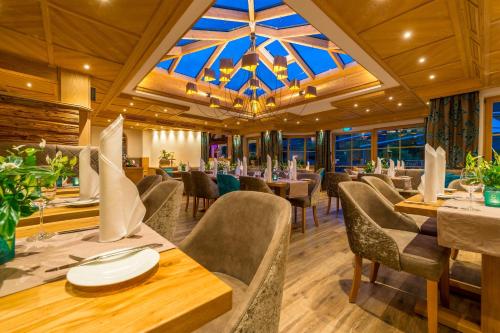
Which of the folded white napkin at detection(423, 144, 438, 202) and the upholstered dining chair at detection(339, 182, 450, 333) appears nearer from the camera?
the upholstered dining chair at detection(339, 182, 450, 333)

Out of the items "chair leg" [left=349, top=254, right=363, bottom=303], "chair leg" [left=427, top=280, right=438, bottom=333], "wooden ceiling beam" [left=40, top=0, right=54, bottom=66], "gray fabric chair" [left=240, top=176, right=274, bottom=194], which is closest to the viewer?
"chair leg" [left=427, top=280, right=438, bottom=333]

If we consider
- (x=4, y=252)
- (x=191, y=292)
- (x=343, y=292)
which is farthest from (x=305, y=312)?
(x=4, y=252)

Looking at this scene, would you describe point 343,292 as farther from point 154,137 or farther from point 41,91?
point 154,137

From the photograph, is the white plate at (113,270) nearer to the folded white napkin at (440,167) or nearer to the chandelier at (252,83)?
the folded white napkin at (440,167)

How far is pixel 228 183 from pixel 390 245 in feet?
8.57

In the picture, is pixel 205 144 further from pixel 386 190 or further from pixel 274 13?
pixel 386 190

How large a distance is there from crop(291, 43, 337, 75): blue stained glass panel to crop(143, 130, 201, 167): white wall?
25.0 feet

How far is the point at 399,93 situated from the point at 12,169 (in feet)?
21.7

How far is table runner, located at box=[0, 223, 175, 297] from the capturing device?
0.55 m

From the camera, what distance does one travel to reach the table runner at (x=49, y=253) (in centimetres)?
55

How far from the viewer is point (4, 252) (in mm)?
622

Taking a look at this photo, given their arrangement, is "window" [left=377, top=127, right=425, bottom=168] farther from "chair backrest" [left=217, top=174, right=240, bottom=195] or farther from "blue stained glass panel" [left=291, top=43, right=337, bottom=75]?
"chair backrest" [left=217, top=174, right=240, bottom=195]

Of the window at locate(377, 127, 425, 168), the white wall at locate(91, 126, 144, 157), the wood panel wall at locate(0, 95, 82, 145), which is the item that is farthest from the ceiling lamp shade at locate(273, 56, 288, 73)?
the white wall at locate(91, 126, 144, 157)

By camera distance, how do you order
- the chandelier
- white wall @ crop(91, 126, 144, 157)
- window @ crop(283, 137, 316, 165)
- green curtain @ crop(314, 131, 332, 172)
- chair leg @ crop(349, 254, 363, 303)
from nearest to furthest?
1. chair leg @ crop(349, 254, 363, 303)
2. the chandelier
3. green curtain @ crop(314, 131, 332, 172)
4. window @ crop(283, 137, 316, 165)
5. white wall @ crop(91, 126, 144, 157)
